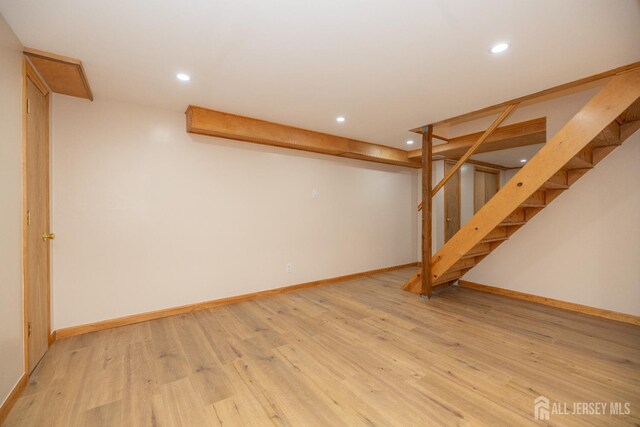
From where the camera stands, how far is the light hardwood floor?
1.58m

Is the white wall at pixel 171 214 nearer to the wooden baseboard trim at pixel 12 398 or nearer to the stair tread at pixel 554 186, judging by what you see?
the wooden baseboard trim at pixel 12 398

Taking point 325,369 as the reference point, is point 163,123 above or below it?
above

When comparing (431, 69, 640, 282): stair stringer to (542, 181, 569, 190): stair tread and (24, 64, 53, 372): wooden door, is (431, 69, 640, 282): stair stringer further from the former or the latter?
(24, 64, 53, 372): wooden door

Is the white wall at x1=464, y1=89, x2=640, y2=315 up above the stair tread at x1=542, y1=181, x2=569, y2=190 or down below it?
below

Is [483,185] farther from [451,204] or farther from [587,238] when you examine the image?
[587,238]

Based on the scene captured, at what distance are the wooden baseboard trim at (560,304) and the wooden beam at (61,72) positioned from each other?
5209 millimetres

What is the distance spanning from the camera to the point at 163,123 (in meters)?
3.03

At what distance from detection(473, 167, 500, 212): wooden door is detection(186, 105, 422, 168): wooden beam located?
7.58 feet

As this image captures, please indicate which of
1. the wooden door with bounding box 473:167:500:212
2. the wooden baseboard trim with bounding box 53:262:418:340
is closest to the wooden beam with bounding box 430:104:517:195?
the wooden baseboard trim with bounding box 53:262:418:340

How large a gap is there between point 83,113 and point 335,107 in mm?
2523

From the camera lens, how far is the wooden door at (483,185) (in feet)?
20.0

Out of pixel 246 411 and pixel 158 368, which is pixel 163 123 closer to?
pixel 158 368

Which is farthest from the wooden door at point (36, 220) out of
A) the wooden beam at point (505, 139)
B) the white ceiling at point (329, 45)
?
the wooden beam at point (505, 139)

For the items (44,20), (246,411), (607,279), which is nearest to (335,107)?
(44,20)
